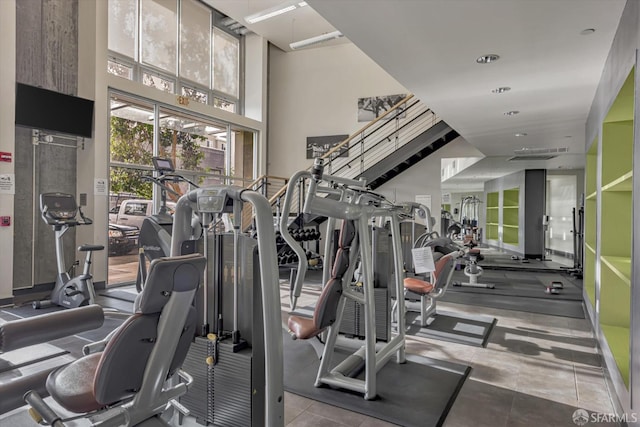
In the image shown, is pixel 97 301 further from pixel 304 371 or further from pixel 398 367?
pixel 398 367

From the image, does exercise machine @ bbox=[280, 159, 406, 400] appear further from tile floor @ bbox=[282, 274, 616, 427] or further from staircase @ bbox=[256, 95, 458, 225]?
staircase @ bbox=[256, 95, 458, 225]

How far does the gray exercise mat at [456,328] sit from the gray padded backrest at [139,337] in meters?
3.26

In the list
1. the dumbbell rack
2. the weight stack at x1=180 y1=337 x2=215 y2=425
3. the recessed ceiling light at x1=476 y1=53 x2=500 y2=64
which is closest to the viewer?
the weight stack at x1=180 y1=337 x2=215 y2=425

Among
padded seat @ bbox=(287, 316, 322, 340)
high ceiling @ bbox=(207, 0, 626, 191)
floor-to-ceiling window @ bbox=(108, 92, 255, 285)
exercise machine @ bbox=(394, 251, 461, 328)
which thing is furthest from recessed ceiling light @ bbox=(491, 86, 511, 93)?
floor-to-ceiling window @ bbox=(108, 92, 255, 285)

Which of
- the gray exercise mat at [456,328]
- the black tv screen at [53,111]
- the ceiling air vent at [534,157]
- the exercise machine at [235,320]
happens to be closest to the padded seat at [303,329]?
the exercise machine at [235,320]

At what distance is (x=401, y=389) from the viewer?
2812 mm

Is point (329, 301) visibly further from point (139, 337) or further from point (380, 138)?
point (380, 138)

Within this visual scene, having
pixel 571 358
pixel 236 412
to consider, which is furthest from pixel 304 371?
pixel 571 358

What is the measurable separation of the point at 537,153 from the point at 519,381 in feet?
22.5

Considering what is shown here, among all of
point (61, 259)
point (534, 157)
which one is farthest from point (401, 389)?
point (534, 157)

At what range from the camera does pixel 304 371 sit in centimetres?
313

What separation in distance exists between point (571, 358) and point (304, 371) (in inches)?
97.2

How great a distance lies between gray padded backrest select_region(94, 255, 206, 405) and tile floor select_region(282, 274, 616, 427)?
129 cm

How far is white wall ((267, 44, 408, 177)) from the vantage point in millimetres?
9609
